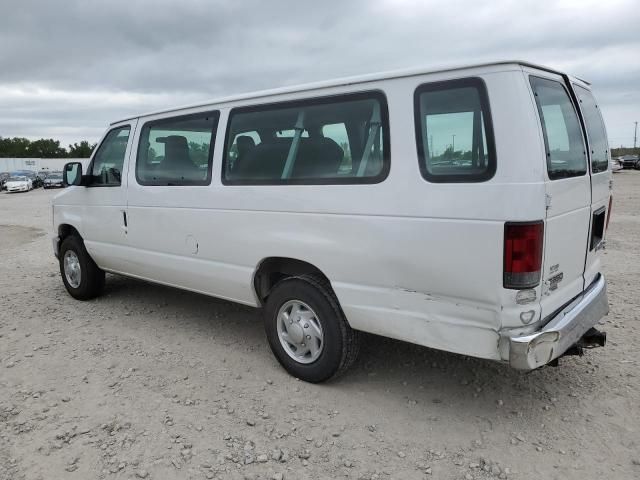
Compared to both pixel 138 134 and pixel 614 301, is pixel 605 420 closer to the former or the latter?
pixel 614 301

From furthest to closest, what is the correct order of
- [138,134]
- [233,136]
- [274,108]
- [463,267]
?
1. [138,134]
2. [233,136]
3. [274,108]
4. [463,267]

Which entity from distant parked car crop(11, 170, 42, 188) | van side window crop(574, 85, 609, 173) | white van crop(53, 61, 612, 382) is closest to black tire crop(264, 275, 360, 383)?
white van crop(53, 61, 612, 382)

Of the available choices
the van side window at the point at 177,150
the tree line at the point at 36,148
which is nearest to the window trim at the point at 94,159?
the van side window at the point at 177,150

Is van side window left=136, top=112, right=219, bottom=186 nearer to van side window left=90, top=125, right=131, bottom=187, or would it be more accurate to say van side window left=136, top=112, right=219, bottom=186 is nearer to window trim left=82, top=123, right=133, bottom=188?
window trim left=82, top=123, right=133, bottom=188

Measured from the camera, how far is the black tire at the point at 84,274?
19.3 ft

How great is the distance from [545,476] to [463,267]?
3.83ft

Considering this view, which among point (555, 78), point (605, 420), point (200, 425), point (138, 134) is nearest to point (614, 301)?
point (605, 420)

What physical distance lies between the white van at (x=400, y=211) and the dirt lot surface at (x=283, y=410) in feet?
1.38

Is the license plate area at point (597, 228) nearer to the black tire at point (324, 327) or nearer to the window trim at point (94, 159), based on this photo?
the black tire at point (324, 327)

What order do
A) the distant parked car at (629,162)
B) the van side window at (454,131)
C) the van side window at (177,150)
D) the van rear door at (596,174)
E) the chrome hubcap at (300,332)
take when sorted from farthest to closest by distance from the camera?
the distant parked car at (629,162) < the van side window at (177,150) < the chrome hubcap at (300,332) < the van rear door at (596,174) < the van side window at (454,131)

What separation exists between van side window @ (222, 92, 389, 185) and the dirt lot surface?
1524mm

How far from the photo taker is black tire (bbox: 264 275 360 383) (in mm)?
3577

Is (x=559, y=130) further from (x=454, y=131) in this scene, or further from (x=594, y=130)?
(x=594, y=130)

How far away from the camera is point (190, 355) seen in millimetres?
4414
